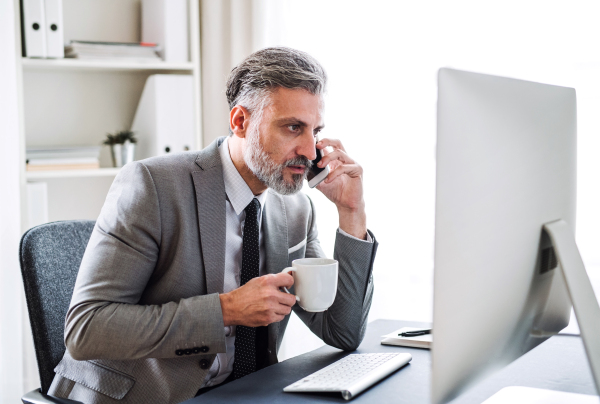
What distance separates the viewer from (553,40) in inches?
71.4

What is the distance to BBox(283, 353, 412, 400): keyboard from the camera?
3.31 feet

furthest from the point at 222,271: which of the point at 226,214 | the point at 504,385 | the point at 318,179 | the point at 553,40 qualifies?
the point at 553,40

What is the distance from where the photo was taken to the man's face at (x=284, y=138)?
1.38 m

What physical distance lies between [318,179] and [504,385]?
666 millimetres

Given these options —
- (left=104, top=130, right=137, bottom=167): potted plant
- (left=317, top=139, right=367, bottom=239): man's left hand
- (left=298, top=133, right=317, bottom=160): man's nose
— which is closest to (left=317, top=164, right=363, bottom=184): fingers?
(left=317, top=139, right=367, bottom=239): man's left hand

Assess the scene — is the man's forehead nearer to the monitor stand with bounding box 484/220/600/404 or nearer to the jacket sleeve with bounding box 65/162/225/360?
the jacket sleeve with bounding box 65/162/225/360

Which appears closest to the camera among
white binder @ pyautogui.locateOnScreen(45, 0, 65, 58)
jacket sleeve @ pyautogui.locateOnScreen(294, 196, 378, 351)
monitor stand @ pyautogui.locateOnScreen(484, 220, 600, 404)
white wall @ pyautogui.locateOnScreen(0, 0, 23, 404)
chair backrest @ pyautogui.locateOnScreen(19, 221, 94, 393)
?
monitor stand @ pyautogui.locateOnScreen(484, 220, 600, 404)

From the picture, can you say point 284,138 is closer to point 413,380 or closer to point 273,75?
point 273,75

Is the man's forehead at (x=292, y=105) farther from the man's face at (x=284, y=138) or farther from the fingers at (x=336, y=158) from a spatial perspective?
the fingers at (x=336, y=158)

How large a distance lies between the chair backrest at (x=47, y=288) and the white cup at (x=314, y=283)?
57 cm

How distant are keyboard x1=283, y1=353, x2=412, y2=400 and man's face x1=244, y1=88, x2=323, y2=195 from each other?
1.51ft

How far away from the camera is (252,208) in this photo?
143 cm

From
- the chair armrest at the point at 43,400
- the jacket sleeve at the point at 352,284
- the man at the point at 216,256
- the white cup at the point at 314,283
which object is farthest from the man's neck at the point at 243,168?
the chair armrest at the point at 43,400

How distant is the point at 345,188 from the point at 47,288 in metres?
0.76
